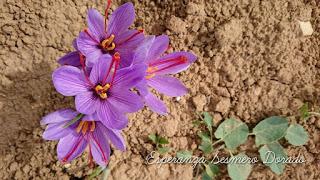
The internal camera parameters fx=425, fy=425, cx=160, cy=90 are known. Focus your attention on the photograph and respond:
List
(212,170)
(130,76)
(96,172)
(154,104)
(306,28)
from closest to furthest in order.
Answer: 1. (130,76)
2. (154,104)
3. (96,172)
4. (212,170)
5. (306,28)

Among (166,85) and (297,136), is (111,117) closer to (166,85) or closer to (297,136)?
(166,85)

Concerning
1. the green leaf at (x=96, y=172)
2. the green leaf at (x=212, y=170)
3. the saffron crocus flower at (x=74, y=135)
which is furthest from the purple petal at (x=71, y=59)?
the green leaf at (x=212, y=170)

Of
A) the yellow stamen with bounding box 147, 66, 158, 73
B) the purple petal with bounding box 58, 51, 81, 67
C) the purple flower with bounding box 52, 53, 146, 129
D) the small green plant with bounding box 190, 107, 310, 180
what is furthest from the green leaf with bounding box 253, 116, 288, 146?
the purple petal with bounding box 58, 51, 81, 67

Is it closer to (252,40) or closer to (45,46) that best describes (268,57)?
(252,40)

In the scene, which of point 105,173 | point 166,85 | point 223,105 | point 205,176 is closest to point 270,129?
point 223,105

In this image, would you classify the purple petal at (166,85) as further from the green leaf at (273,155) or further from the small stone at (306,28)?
the small stone at (306,28)

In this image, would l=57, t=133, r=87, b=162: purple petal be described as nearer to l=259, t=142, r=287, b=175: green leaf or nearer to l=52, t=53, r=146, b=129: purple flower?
l=52, t=53, r=146, b=129: purple flower
